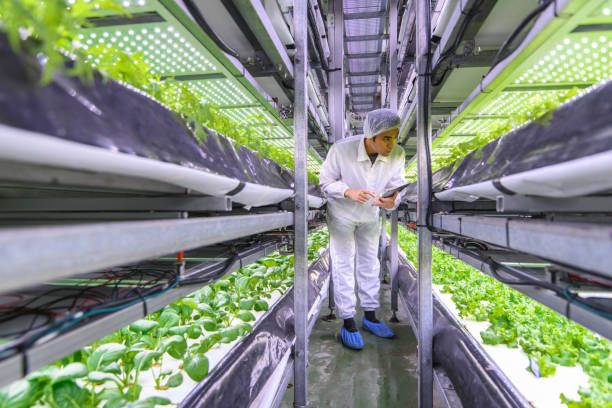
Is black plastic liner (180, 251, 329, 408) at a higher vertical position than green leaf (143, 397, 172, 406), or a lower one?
lower

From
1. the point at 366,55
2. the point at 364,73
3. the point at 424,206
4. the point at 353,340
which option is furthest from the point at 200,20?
the point at 364,73

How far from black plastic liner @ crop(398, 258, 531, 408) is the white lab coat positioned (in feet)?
2.96

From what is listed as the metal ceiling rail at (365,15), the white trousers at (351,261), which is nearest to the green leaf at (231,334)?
the white trousers at (351,261)

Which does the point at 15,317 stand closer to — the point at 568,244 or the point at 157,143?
the point at 157,143

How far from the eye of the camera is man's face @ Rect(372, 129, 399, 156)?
2.57 m

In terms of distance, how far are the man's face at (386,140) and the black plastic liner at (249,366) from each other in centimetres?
144

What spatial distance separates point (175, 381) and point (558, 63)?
6.19 feet

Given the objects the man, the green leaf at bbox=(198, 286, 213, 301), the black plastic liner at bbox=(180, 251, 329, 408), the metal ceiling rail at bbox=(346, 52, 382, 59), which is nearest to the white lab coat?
the man

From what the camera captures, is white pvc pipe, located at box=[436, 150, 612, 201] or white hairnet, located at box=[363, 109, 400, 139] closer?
white pvc pipe, located at box=[436, 150, 612, 201]

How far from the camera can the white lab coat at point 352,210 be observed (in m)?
2.84

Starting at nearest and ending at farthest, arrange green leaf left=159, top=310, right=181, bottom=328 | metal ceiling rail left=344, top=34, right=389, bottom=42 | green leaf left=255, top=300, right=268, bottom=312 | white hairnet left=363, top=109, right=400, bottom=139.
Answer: green leaf left=159, top=310, right=181, bottom=328 → green leaf left=255, top=300, right=268, bottom=312 → white hairnet left=363, top=109, right=400, bottom=139 → metal ceiling rail left=344, top=34, right=389, bottom=42

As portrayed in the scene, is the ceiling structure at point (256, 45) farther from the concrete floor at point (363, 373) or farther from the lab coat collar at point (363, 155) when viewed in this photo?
A: the concrete floor at point (363, 373)

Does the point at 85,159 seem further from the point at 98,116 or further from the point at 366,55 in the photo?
the point at 366,55

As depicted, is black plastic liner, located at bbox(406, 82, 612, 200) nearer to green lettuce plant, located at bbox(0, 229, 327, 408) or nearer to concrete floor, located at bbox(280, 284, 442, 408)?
green lettuce plant, located at bbox(0, 229, 327, 408)
